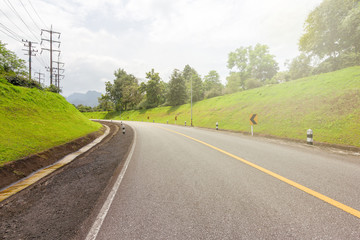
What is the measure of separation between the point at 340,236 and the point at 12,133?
9.46 m

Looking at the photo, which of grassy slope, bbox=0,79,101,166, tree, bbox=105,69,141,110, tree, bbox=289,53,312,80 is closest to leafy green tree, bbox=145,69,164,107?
tree, bbox=105,69,141,110

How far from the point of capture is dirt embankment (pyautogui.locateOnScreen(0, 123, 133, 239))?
1953 mm

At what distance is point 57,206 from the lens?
257 centimetres

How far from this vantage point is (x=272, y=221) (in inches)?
76.7

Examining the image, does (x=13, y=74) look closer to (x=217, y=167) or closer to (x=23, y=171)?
(x=23, y=171)

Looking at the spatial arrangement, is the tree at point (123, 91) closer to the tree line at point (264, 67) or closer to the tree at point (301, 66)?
the tree line at point (264, 67)

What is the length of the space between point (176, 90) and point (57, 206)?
44598mm

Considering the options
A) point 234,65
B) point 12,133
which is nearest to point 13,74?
point 12,133

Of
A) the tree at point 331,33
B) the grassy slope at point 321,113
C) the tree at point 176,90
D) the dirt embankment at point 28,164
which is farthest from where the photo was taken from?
the tree at point 176,90

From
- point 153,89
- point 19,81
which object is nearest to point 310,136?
point 19,81

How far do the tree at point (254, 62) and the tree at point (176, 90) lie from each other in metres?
19.6

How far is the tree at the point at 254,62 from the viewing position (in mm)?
53219

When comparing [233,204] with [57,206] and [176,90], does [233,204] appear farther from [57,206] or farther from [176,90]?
[176,90]

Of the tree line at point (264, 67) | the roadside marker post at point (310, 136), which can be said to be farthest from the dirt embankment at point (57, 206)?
the tree line at point (264, 67)
